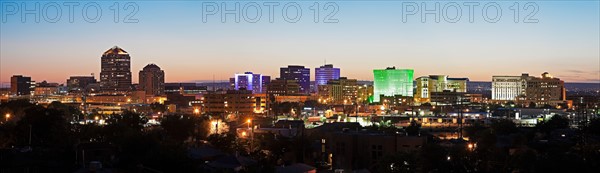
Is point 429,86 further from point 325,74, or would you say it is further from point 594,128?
point 594,128

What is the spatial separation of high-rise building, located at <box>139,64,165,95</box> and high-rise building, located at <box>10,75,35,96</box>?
20.5m

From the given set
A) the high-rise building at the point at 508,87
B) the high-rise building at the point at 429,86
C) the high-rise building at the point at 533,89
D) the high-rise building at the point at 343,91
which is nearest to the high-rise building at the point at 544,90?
the high-rise building at the point at 533,89

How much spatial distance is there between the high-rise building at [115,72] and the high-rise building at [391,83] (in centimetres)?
6004

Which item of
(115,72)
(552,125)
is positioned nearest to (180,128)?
(552,125)

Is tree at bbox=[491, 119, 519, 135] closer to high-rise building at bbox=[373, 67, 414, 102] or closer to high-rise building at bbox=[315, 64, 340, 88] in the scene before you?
high-rise building at bbox=[373, 67, 414, 102]

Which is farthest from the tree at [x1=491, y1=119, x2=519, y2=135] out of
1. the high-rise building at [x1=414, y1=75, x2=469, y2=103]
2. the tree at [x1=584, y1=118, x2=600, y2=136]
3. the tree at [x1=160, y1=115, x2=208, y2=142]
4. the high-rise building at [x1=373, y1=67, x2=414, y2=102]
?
the high-rise building at [x1=414, y1=75, x2=469, y2=103]

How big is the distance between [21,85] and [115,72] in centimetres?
1981

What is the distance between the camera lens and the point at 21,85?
399 ft

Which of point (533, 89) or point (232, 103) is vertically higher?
point (533, 89)

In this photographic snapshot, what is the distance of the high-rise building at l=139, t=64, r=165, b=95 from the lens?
130 metres

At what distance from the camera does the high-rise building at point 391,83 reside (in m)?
93.5

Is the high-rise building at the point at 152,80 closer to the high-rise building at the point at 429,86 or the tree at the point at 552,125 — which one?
the high-rise building at the point at 429,86

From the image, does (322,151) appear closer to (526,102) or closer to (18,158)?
(18,158)

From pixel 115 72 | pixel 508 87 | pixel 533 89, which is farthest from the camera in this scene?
pixel 115 72
